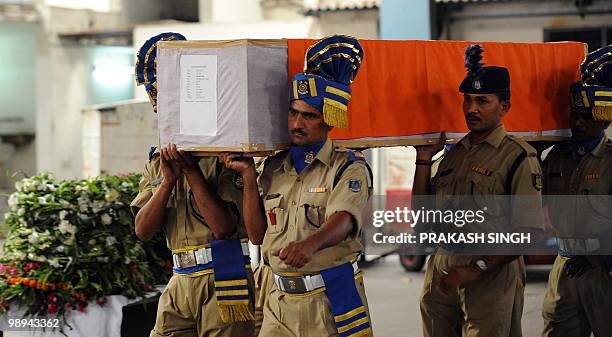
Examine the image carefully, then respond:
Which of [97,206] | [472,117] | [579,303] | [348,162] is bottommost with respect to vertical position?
[579,303]

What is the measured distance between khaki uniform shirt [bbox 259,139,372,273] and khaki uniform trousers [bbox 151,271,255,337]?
1.66 feet

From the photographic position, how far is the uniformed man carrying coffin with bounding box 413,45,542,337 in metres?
4.81

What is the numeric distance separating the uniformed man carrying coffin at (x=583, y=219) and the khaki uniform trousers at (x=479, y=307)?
1.73 feet

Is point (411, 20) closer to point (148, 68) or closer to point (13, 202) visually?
point (13, 202)

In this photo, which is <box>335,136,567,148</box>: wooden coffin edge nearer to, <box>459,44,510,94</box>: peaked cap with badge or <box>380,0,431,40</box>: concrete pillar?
<box>459,44,510,94</box>: peaked cap with badge

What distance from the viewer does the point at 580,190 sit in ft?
17.9

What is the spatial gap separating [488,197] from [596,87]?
858mm

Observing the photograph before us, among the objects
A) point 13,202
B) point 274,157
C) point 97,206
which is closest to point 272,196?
point 274,157

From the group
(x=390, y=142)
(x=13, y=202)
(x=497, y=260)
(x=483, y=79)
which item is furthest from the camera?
(x=13, y=202)

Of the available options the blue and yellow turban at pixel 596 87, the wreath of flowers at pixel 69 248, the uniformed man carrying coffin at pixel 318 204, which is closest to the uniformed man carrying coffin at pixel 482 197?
the blue and yellow turban at pixel 596 87

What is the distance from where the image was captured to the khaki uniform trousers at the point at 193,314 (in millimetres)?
4750

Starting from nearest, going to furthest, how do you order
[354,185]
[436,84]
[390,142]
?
1. [354,185]
2. [390,142]
3. [436,84]

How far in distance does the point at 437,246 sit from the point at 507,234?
491 mm

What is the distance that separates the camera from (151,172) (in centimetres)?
493
